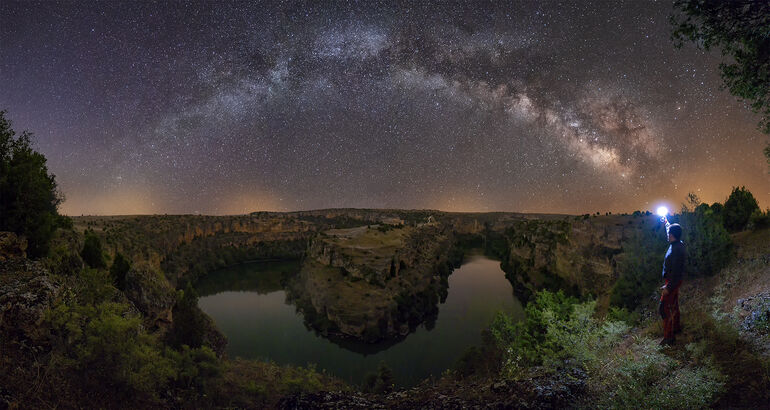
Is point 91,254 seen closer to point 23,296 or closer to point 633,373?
point 23,296

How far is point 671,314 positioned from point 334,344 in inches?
1593

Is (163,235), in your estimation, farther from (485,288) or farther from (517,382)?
(517,382)

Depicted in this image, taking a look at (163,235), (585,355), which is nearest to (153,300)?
(585,355)

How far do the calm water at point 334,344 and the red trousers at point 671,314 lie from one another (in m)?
25.7

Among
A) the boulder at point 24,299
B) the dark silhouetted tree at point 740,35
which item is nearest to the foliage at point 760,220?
the dark silhouetted tree at point 740,35

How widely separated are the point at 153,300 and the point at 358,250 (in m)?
41.1

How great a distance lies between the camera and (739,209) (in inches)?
886

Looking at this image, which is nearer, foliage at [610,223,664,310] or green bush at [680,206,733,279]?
green bush at [680,206,733,279]

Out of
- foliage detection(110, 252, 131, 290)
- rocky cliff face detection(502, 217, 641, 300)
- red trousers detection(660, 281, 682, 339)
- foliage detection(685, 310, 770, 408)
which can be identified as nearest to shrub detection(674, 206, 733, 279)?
foliage detection(685, 310, 770, 408)

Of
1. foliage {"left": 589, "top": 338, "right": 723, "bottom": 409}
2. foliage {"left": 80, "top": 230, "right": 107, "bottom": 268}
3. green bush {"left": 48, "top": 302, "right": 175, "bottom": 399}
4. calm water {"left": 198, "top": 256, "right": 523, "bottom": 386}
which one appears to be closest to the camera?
foliage {"left": 589, "top": 338, "right": 723, "bottom": 409}

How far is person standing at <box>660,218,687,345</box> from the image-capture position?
930 centimetres

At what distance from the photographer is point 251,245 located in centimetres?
11062

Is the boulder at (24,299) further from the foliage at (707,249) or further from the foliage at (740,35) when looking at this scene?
the foliage at (707,249)

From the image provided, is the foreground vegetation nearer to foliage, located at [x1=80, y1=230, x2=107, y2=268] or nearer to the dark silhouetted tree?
foliage, located at [x1=80, y1=230, x2=107, y2=268]
